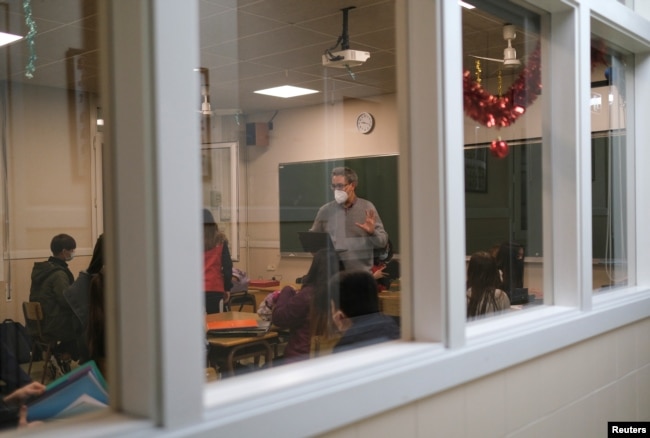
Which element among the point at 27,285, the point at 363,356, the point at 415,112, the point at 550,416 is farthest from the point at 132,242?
the point at 27,285

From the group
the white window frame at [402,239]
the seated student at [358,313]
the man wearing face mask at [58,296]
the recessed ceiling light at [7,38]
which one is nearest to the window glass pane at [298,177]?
the seated student at [358,313]

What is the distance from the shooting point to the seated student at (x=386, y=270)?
248 cm

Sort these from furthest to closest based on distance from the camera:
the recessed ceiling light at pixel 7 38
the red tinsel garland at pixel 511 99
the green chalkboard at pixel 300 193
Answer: the green chalkboard at pixel 300 193 → the recessed ceiling light at pixel 7 38 → the red tinsel garland at pixel 511 99

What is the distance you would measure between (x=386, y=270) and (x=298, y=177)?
5.15 m

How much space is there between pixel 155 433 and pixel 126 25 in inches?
31.2

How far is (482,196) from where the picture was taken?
2.70 metres

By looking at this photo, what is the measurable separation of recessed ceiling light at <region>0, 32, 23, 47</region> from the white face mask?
9.95 feet

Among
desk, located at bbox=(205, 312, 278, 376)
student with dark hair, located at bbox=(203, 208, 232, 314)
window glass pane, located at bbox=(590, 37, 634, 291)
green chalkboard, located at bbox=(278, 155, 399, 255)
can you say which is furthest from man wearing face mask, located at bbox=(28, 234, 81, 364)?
window glass pane, located at bbox=(590, 37, 634, 291)

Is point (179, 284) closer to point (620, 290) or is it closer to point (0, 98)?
point (620, 290)

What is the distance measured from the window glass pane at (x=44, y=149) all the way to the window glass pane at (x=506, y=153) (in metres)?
3.05

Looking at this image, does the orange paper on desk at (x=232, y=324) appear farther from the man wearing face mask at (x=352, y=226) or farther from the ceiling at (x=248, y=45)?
the ceiling at (x=248, y=45)

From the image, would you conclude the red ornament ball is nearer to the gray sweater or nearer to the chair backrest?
the gray sweater

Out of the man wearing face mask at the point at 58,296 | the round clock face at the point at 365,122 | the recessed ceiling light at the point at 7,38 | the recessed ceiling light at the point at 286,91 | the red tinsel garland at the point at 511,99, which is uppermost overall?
the recessed ceiling light at the point at 7,38

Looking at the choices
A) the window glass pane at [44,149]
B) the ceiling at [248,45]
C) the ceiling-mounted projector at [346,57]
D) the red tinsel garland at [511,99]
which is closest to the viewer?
the red tinsel garland at [511,99]
